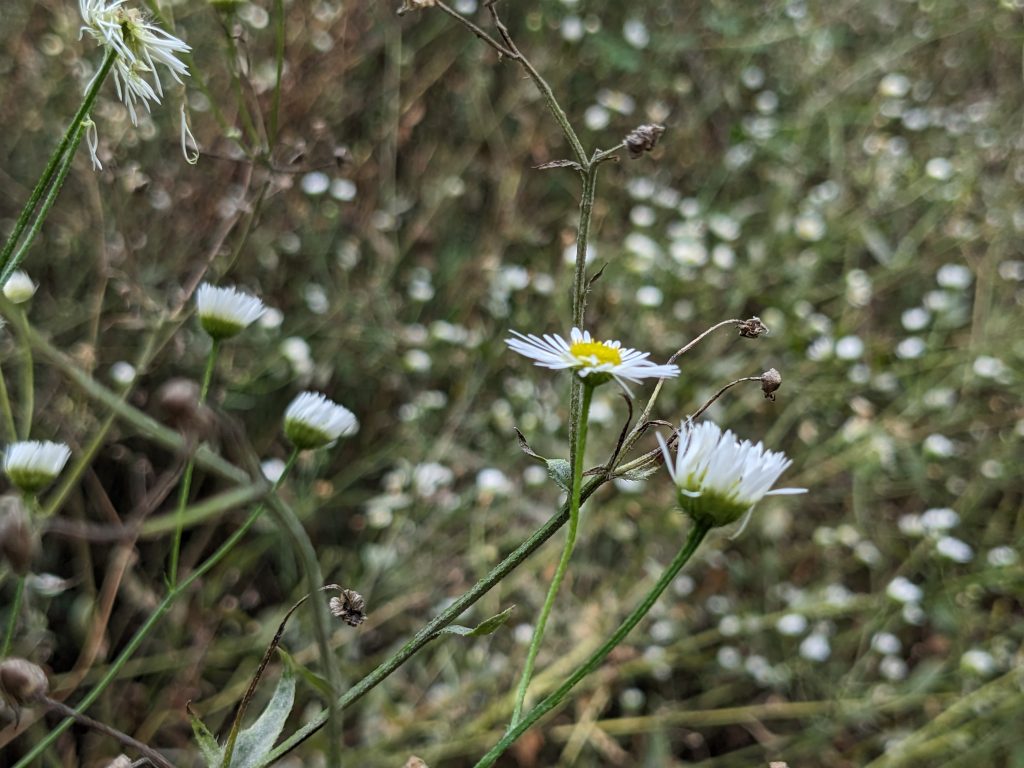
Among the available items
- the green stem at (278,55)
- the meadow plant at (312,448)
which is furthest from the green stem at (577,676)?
the green stem at (278,55)

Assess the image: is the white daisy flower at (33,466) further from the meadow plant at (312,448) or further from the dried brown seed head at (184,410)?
the dried brown seed head at (184,410)

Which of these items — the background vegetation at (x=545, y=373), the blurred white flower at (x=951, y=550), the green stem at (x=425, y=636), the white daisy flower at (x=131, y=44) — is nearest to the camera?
the green stem at (x=425, y=636)

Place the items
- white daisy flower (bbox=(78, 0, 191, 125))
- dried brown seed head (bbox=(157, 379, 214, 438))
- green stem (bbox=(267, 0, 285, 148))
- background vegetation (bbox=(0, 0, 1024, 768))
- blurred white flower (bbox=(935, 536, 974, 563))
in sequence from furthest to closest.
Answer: blurred white flower (bbox=(935, 536, 974, 563)) → background vegetation (bbox=(0, 0, 1024, 768)) → green stem (bbox=(267, 0, 285, 148)) → white daisy flower (bbox=(78, 0, 191, 125)) → dried brown seed head (bbox=(157, 379, 214, 438))

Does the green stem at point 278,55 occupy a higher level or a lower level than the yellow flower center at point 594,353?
higher

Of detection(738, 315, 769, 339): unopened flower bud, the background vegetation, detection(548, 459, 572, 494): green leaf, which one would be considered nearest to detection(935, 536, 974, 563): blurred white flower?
the background vegetation

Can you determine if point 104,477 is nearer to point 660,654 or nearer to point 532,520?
point 532,520

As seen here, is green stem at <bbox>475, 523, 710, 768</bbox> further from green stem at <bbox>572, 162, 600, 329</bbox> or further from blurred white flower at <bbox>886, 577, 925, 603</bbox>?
blurred white flower at <bbox>886, 577, 925, 603</bbox>
